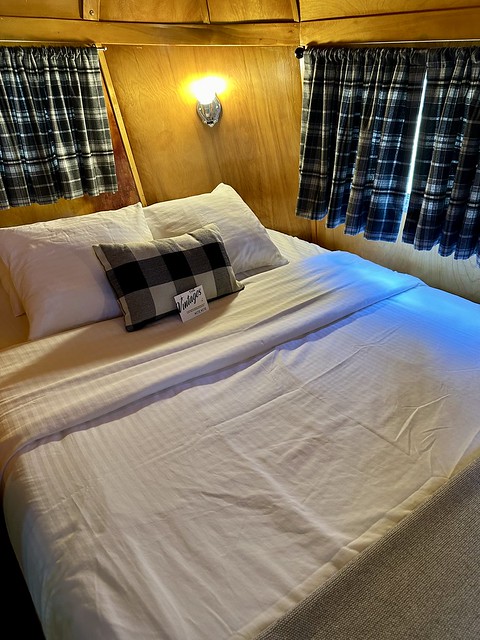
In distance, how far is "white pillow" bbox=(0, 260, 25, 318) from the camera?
5.84 ft

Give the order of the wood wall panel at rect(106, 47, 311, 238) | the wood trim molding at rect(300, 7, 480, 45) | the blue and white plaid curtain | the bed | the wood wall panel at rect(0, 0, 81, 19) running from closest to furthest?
the bed → the wood trim molding at rect(300, 7, 480, 45) → the blue and white plaid curtain → the wood wall panel at rect(0, 0, 81, 19) → the wood wall panel at rect(106, 47, 311, 238)

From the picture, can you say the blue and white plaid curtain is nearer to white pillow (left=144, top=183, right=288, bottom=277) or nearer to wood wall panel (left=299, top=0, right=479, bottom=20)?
wood wall panel (left=299, top=0, right=479, bottom=20)

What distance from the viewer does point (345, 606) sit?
77 cm

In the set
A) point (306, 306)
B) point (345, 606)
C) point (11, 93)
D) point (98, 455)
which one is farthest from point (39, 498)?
point (11, 93)

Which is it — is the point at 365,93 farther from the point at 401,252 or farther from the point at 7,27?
the point at 7,27

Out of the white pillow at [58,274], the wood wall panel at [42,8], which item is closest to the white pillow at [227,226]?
the white pillow at [58,274]

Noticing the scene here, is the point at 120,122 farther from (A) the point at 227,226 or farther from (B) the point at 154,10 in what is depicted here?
(A) the point at 227,226

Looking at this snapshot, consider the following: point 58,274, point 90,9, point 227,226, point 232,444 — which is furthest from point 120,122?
point 232,444

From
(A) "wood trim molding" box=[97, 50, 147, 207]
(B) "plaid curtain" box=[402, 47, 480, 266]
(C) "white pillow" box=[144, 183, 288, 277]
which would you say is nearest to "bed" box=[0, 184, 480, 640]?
(C) "white pillow" box=[144, 183, 288, 277]

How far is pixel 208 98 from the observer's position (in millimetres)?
2371

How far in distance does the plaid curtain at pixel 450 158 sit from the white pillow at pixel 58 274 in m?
1.21

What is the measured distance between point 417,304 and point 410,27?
98 centimetres

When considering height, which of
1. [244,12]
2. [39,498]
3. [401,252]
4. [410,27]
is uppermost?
[244,12]

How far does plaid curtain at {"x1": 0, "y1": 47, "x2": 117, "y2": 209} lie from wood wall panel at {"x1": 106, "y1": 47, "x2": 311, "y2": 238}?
208 mm
